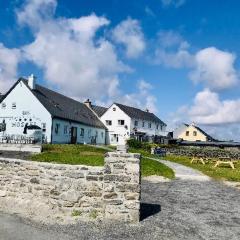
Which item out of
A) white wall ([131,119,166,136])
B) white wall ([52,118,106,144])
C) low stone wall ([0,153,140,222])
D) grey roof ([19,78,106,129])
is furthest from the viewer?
white wall ([131,119,166,136])

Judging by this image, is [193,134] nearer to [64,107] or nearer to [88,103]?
[88,103]

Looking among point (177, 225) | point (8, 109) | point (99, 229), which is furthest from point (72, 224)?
point (8, 109)

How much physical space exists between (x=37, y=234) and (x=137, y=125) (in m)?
70.4

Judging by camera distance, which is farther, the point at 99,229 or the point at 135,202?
the point at 135,202

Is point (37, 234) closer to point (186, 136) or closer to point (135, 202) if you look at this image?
point (135, 202)

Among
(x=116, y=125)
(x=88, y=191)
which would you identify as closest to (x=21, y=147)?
(x=88, y=191)

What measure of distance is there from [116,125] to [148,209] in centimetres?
6308

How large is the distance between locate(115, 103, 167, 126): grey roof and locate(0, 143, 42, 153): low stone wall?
41096 millimetres

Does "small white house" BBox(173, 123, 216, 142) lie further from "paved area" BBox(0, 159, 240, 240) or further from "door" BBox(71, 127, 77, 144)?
"paved area" BBox(0, 159, 240, 240)

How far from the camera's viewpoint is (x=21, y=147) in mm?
38781

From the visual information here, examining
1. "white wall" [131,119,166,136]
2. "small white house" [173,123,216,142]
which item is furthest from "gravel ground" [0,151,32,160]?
"small white house" [173,123,216,142]

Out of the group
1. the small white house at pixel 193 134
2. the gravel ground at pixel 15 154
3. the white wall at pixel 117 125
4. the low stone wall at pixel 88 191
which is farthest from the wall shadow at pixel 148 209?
the small white house at pixel 193 134

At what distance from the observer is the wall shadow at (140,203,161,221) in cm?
1421

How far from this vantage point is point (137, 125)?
81.6 m
